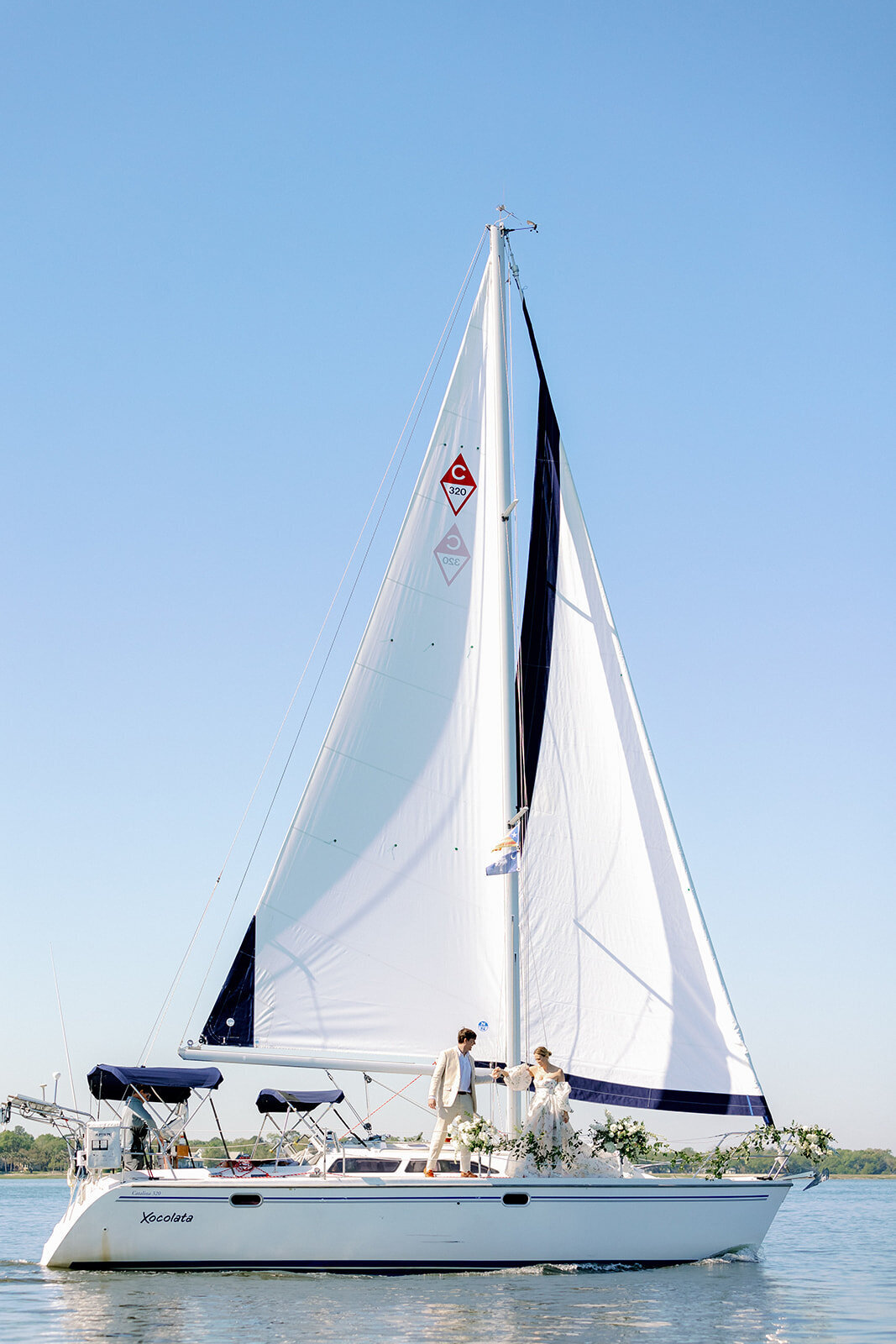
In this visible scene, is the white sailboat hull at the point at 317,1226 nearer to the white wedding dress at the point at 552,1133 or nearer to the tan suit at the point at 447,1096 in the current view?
the white wedding dress at the point at 552,1133

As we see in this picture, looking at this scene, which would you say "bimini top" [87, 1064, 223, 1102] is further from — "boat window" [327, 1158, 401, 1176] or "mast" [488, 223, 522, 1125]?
"mast" [488, 223, 522, 1125]

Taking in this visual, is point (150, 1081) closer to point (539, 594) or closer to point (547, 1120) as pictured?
point (547, 1120)

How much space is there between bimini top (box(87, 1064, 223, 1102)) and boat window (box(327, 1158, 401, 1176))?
1.78 meters

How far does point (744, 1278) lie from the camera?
46.0 feet

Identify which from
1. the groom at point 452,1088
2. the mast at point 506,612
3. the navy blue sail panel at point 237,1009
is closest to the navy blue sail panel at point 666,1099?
the mast at point 506,612

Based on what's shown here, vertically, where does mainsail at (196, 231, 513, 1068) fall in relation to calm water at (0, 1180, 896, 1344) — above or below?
above

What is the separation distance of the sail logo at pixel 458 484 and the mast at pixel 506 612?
19.1 inches

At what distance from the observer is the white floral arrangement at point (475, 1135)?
44.8ft

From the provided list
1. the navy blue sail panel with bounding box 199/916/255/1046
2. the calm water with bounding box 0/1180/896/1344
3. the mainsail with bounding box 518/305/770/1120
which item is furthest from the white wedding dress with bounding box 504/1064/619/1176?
the navy blue sail panel with bounding box 199/916/255/1046

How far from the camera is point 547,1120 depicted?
14.3m

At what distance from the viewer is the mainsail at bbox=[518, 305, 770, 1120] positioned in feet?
50.6

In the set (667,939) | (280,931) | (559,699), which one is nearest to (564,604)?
(559,699)

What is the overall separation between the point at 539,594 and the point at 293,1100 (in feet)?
24.4

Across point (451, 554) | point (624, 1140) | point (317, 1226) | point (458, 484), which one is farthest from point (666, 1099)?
point (458, 484)
